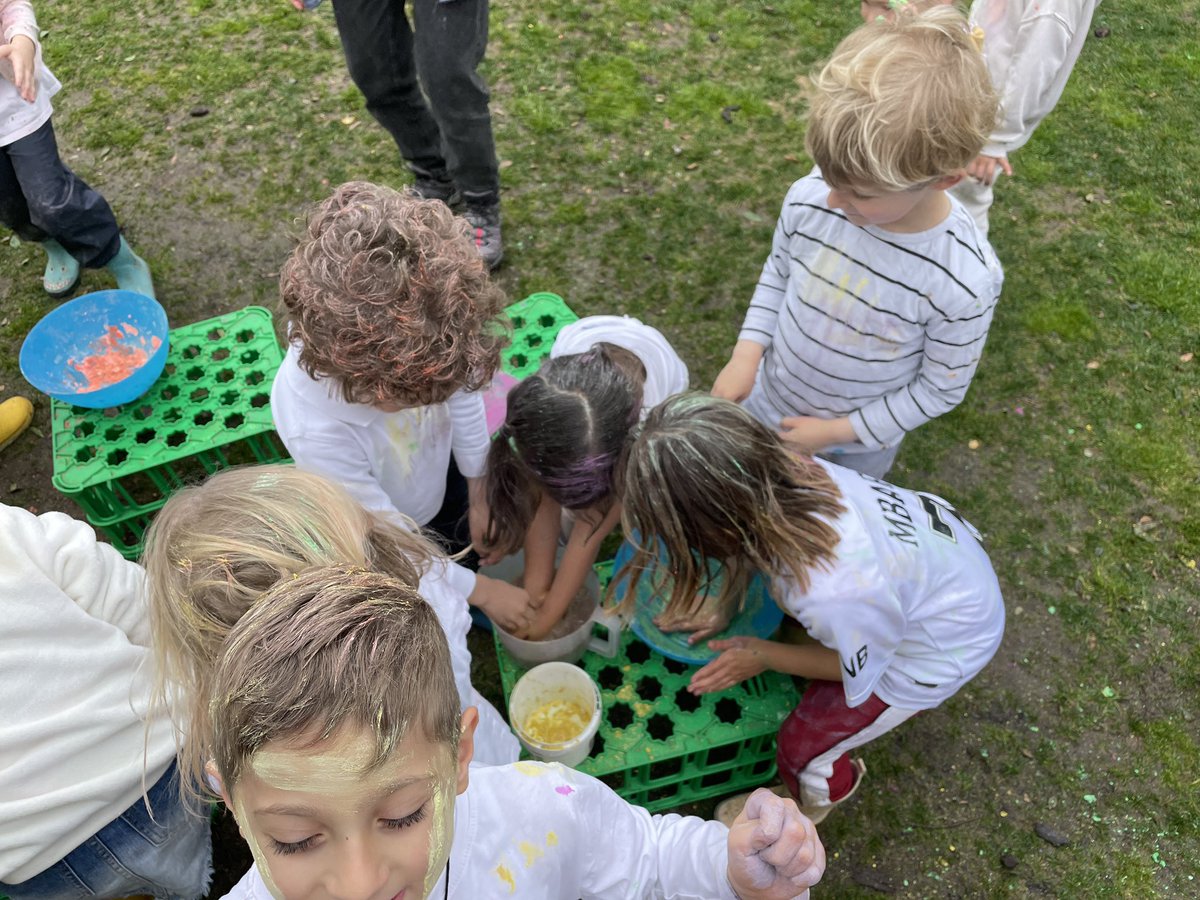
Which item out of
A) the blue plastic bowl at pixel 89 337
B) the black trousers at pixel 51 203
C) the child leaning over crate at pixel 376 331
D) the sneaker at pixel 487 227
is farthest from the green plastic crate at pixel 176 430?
the sneaker at pixel 487 227

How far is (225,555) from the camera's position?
1.25 metres

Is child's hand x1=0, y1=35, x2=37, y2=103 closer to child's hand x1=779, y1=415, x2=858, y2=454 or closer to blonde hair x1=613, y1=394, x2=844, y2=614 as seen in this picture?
blonde hair x1=613, y1=394, x2=844, y2=614

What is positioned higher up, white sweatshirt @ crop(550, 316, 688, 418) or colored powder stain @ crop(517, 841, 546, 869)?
white sweatshirt @ crop(550, 316, 688, 418)

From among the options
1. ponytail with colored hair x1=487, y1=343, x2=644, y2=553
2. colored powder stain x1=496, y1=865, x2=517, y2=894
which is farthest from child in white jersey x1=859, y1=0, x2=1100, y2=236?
colored powder stain x1=496, y1=865, x2=517, y2=894

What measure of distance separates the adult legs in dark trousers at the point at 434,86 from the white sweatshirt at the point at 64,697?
1810mm

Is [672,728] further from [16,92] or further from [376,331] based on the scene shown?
[16,92]

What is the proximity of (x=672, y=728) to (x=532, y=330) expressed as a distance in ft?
4.85

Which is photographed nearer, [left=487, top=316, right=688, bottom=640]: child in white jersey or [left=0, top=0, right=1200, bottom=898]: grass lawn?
[left=487, top=316, right=688, bottom=640]: child in white jersey

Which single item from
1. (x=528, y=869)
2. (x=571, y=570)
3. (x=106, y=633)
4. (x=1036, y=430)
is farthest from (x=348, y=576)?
(x=1036, y=430)

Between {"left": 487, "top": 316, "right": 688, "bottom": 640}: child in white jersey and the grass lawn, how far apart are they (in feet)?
3.24

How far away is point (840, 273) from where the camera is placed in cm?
204

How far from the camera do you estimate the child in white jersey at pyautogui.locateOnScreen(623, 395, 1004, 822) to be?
1.55m

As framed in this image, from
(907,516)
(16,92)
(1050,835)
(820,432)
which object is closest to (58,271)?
(16,92)

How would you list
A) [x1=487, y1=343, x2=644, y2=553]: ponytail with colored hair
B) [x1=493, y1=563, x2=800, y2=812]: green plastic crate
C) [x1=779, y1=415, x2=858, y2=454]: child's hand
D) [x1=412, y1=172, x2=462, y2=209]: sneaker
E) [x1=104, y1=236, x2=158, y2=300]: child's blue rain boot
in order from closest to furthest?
[x1=487, y1=343, x2=644, y2=553]: ponytail with colored hair < [x1=493, y1=563, x2=800, y2=812]: green plastic crate < [x1=779, y1=415, x2=858, y2=454]: child's hand < [x1=104, y1=236, x2=158, y2=300]: child's blue rain boot < [x1=412, y1=172, x2=462, y2=209]: sneaker
